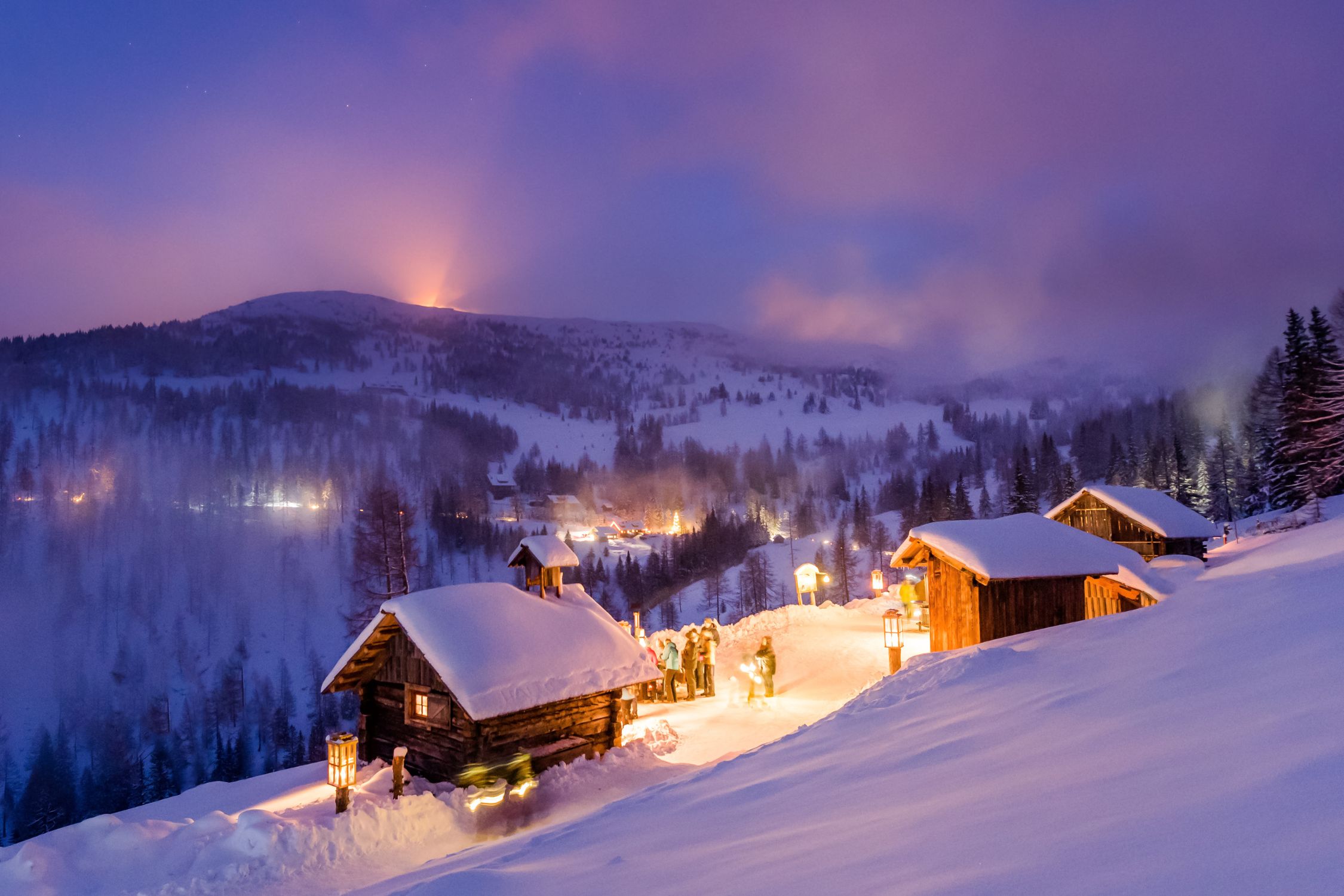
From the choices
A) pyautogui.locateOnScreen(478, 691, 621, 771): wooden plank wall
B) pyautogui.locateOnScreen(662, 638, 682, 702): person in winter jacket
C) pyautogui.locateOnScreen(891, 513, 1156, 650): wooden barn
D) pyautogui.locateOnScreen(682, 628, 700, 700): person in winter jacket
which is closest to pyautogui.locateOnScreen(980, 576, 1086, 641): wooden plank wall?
pyautogui.locateOnScreen(891, 513, 1156, 650): wooden barn

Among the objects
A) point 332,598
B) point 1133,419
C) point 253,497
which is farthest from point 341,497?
point 1133,419

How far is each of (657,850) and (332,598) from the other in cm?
11529

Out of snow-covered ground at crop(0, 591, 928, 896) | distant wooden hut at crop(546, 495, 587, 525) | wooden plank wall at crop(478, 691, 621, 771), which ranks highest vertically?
distant wooden hut at crop(546, 495, 587, 525)

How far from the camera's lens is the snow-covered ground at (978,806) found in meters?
2.88

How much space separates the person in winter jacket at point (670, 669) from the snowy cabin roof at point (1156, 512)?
24.6 metres

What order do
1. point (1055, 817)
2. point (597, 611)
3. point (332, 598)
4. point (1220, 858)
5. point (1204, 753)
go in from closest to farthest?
point (1220, 858) → point (1055, 817) → point (1204, 753) → point (597, 611) → point (332, 598)

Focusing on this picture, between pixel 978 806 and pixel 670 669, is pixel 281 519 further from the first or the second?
pixel 978 806

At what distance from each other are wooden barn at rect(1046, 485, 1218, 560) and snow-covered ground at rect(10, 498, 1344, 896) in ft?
65.3

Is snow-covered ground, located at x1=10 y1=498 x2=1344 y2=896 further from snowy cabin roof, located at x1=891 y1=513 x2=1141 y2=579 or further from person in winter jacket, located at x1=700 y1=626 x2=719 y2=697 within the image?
person in winter jacket, located at x1=700 y1=626 x2=719 y2=697

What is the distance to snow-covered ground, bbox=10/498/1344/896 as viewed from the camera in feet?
9.46

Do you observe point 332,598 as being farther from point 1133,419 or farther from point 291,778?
point 1133,419

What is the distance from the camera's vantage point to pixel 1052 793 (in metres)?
3.89

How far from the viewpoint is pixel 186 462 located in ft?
451

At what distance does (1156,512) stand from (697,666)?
24.9 metres
